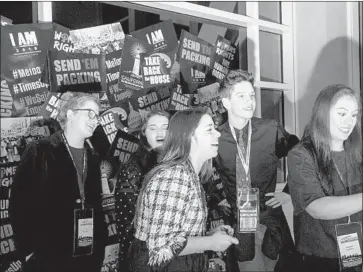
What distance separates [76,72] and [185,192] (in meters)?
1.16

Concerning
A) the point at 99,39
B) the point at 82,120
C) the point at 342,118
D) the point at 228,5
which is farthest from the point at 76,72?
the point at 228,5

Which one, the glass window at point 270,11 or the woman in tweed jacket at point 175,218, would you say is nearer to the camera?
the woman in tweed jacket at point 175,218

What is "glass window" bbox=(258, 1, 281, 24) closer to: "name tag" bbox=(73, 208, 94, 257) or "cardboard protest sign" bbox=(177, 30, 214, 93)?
"cardboard protest sign" bbox=(177, 30, 214, 93)

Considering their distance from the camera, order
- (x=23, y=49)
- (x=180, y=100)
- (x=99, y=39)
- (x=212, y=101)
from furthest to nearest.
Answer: (x=212, y=101) → (x=180, y=100) → (x=99, y=39) → (x=23, y=49)

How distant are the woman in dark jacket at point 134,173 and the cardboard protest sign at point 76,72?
1.27 ft

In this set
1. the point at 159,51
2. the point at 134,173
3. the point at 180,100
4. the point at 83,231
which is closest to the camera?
the point at 83,231

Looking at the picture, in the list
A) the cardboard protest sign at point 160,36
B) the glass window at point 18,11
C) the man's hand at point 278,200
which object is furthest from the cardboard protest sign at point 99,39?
the man's hand at point 278,200

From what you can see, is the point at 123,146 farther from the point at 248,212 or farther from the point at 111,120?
the point at 248,212

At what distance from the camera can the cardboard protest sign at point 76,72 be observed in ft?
8.32

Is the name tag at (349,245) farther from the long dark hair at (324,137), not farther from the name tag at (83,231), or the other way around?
the name tag at (83,231)

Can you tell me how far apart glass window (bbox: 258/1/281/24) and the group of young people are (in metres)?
1.45

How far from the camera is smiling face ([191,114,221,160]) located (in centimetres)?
204

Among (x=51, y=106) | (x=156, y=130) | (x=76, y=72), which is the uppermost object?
(x=76, y=72)

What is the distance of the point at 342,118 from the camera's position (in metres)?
2.09
